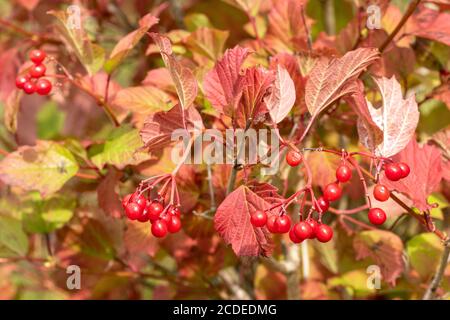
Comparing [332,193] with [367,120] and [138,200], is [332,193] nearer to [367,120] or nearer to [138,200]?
[367,120]

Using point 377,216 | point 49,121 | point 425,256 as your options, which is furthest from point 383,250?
point 49,121

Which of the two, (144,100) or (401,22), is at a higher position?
(401,22)

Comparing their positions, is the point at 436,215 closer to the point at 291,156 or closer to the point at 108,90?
the point at 291,156

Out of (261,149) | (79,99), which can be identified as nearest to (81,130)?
(79,99)

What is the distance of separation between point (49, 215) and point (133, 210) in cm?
54

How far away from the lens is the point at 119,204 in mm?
1053

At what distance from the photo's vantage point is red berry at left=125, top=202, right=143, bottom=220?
778 millimetres

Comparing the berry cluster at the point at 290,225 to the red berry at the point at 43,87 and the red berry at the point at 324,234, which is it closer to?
the red berry at the point at 324,234

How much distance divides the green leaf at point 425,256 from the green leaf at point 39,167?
69 centimetres

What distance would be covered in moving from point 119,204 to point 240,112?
0.35 metres

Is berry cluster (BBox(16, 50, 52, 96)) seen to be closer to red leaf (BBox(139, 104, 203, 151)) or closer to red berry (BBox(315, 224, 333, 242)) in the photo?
red leaf (BBox(139, 104, 203, 151))

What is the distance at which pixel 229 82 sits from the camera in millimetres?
808

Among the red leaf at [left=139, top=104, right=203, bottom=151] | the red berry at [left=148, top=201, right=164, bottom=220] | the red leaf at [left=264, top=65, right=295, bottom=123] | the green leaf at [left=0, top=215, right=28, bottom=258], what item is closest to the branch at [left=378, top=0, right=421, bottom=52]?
the red leaf at [left=264, top=65, right=295, bottom=123]

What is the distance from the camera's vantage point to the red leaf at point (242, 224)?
81 cm
